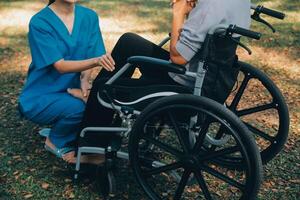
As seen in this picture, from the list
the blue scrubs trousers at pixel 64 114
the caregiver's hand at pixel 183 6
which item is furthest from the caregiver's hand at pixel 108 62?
the blue scrubs trousers at pixel 64 114

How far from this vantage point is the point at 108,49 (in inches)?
240

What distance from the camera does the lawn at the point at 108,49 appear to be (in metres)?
3.25

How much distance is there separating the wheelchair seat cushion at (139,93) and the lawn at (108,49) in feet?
2.56

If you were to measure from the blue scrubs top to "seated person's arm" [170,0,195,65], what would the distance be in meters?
0.94

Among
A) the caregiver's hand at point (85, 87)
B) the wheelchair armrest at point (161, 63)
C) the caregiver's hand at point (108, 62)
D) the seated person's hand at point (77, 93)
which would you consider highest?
the wheelchair armrest at point (161, 63)

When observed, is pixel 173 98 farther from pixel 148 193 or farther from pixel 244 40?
pixel 244 40

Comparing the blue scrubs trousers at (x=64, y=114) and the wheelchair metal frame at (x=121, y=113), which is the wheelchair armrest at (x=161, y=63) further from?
the blue scrubs trousers at (x=64, y=114)

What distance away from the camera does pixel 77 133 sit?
3.34m

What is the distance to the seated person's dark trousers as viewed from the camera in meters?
2.92

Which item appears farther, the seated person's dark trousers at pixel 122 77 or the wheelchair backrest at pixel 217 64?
the seated person's dark trousers at pixel 122 77

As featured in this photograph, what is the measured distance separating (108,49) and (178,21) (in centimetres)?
358

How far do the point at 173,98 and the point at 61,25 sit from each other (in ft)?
4.00

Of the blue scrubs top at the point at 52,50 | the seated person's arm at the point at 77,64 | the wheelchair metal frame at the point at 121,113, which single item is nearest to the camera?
the wheelchair metal frame at the point at 121,113

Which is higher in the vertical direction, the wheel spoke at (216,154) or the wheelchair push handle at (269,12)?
the wheelchair push handle at (269,12)
